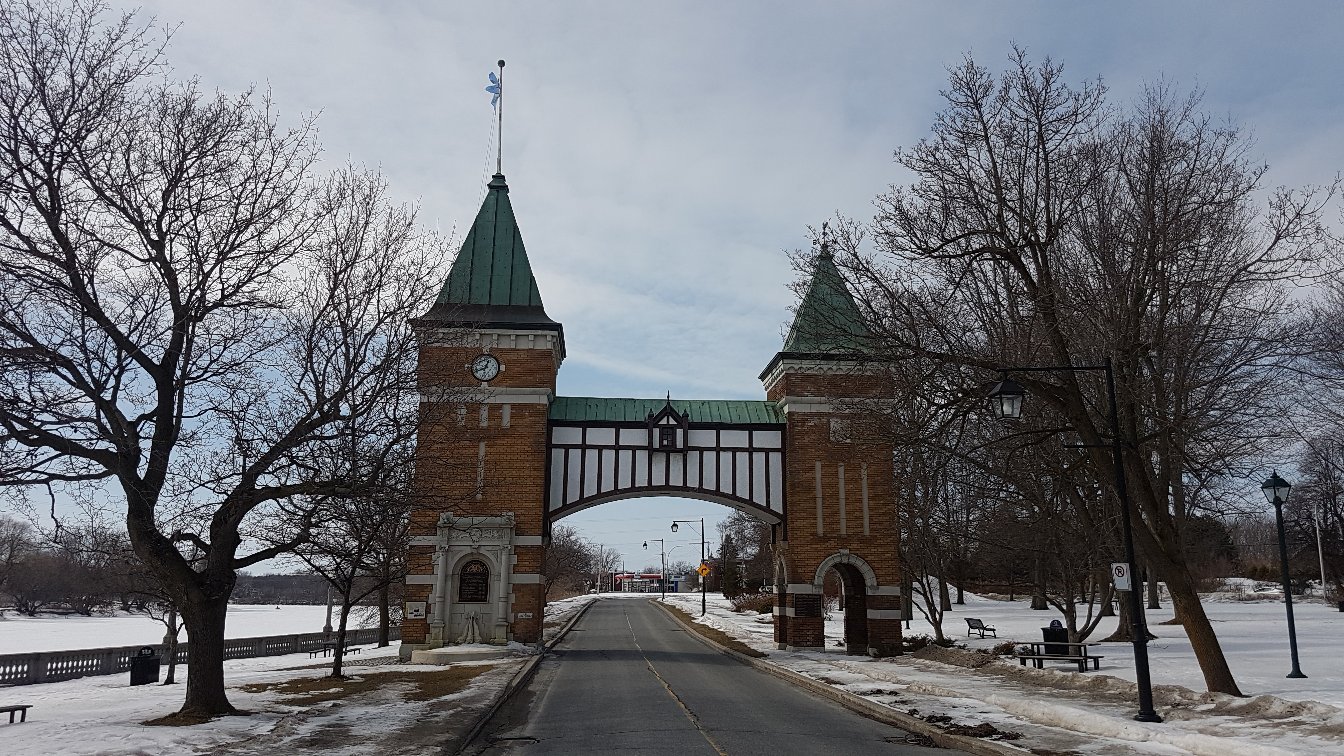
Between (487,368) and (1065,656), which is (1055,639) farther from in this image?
(487,368)

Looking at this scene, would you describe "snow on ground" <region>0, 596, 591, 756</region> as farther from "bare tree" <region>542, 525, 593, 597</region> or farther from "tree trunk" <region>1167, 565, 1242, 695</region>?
"bare tree" <region>542, 525, 593, 597</region>

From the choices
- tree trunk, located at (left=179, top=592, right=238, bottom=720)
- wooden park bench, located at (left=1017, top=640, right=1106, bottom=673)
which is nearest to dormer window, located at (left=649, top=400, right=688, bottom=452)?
wooden park bench, located at (left=1017, top=640, right=1106, bottom=673)

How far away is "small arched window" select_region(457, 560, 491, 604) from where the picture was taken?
2994 cm

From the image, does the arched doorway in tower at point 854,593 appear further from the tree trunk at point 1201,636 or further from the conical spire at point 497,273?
the tree trunk at point 1201,636

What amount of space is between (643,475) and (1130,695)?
18705 mm

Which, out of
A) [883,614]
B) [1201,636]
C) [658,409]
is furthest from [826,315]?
[658,409]

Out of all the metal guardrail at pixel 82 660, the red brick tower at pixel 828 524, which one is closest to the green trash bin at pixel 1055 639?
the red brick tower at pixel 828 524

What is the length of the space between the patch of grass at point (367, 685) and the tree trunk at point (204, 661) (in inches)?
85.8

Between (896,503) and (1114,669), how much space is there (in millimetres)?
10421

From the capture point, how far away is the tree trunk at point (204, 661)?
12969 millimetres

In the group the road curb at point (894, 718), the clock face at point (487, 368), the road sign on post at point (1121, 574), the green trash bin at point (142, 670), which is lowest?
the green trash bin at point (142, 670)

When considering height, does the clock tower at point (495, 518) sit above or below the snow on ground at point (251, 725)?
above

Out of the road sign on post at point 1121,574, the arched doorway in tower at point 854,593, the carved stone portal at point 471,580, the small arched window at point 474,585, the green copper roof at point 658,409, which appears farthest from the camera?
the green copper roof at point 658,409

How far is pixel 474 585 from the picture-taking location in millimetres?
30000
